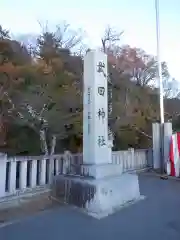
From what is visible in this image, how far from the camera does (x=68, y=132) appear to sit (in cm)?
1057

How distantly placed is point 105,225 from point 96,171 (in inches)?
48.5

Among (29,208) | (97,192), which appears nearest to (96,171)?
(97,192)

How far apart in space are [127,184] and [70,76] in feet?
20.3

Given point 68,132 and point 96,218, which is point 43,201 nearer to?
point 96,218

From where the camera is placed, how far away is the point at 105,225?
415 cm

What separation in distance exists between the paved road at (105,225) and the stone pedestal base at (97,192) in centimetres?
22

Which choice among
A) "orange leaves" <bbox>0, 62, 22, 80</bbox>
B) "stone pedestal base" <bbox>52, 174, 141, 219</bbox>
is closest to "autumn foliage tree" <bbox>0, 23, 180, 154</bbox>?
"orange leaves" <bbox>0, 62, 22, 80</bbox>

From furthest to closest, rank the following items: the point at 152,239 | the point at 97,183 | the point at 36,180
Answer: the point at 36,180, the point at 97,183, the point at 152,239

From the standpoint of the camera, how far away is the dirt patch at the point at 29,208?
175 inches

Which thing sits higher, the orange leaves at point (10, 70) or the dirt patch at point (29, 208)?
the orange leaves at point (10, 70)

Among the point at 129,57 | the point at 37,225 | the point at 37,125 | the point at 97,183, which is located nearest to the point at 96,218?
the point at 97,183

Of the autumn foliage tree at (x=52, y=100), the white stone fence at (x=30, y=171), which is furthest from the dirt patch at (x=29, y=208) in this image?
the autumn foliage tree at (x=52, y=100)

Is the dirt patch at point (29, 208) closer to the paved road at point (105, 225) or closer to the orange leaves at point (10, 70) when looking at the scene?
the paved road at point (105, 225)

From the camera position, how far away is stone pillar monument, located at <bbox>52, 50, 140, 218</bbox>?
4.84 meters
